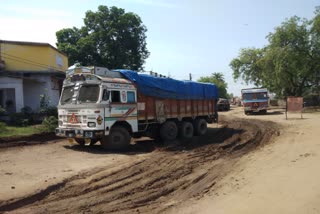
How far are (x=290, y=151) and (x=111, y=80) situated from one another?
6976 mm

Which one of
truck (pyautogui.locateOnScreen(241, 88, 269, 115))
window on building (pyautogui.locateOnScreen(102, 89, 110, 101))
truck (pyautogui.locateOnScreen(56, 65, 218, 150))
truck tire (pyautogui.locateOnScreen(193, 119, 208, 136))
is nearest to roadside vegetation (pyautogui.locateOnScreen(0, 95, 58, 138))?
truck (pyautogui.locateOnScreen(56, 65, 218, 150))

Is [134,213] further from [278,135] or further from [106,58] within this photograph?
[106,58]

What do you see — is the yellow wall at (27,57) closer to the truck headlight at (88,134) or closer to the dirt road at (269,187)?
the truck headlight at (88,134)

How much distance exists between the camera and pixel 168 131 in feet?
55.9

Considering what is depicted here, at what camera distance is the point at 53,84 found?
1132 inches

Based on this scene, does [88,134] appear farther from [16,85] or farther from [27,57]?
[27,57]

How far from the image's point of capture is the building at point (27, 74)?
25.1 m

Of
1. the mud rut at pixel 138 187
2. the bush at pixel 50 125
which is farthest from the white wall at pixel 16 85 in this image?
the mud rut at pixel 138 187

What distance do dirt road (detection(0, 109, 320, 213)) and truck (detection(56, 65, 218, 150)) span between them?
789 mm

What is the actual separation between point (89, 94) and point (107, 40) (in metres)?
35.6

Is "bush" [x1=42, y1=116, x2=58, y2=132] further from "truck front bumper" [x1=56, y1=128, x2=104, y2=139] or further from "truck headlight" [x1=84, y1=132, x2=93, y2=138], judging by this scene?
"truck headlight" [x1=84, y1=132, x2=93, y2=138]

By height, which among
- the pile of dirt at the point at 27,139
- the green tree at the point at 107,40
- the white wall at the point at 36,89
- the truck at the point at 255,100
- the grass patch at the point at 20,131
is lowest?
the pile of dirt at the point at 27,139

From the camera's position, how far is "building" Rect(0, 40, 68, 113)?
25078 millimetres

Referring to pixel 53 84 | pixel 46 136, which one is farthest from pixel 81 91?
pixel 53 84
